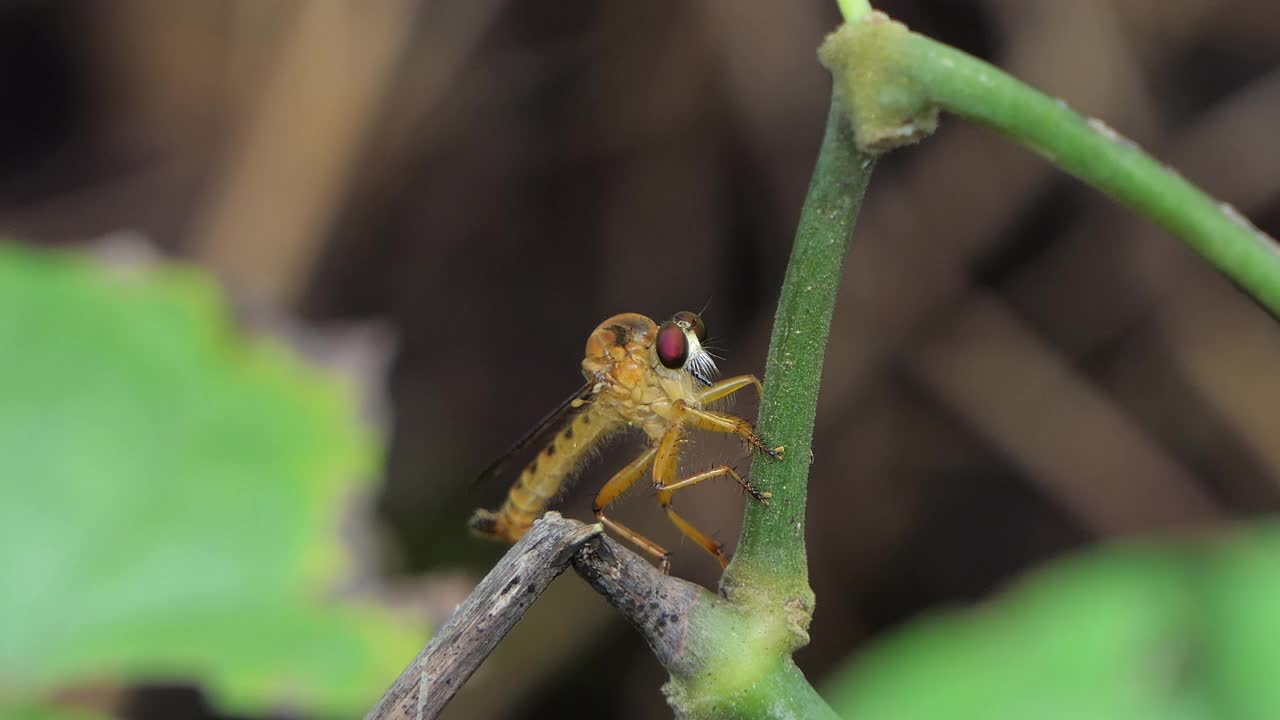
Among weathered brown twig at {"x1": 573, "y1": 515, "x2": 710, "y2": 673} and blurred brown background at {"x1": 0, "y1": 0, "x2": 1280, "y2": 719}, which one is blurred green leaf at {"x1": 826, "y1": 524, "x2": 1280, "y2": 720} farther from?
blurred brown background at {"x1": 0, "y1": 0, "x2": 1280, "y2": 719}

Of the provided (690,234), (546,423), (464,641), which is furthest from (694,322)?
(690,234)

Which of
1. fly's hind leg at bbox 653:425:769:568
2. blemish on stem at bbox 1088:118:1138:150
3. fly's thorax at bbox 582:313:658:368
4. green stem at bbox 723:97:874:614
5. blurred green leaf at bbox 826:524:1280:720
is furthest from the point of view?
fly's thorax at bbox 582:313:658:368

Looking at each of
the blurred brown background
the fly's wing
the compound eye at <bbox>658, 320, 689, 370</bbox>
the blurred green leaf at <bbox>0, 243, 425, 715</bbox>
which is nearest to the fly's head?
the compound eye at <bbox>658, 320, 689, 370</bbox>

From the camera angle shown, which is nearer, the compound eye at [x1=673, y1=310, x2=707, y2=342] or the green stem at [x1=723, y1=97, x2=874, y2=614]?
the green stem at [x1=723, y1=97, x2=874, y2=614]

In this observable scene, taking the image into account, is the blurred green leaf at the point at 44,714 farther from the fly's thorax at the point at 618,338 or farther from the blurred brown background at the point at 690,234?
A: the blurred brown background at the point at 690,234

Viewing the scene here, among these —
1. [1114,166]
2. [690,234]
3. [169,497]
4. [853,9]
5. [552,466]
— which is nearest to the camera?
[1114,166]

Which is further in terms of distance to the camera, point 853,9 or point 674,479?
point 674,479

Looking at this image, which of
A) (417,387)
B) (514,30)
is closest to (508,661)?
(417,387)

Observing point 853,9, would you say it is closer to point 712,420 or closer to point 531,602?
point 531,602
